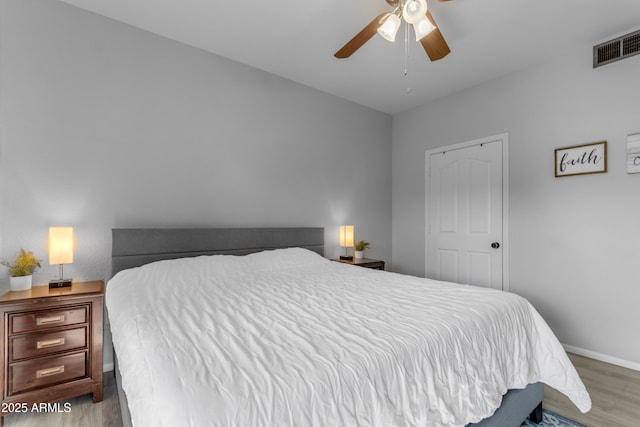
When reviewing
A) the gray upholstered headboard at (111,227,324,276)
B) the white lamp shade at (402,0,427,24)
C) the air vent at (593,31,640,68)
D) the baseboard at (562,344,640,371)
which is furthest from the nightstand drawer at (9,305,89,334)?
the air vent at (593,31,640,68)

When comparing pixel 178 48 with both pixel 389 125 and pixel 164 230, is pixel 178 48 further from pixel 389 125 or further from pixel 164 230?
pixel 389 125

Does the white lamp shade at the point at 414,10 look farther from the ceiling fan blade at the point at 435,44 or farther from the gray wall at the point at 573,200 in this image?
the gray wall at the point at 573,200

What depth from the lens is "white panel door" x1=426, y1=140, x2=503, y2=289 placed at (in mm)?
3312

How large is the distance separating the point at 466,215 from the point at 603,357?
5.59ft

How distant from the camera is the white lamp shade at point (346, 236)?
3.56 m

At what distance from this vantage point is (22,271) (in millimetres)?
1932

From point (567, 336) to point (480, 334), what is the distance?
2143mm

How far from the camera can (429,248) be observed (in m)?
3.95

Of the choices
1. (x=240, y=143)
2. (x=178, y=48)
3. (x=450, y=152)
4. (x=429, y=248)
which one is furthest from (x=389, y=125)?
(x=178, y=48)

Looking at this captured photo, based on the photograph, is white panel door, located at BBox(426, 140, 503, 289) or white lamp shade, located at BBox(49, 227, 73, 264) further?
white panel door, located at BBox(426, 140, 503, 289)

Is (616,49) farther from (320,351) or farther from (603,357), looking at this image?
(320,351)

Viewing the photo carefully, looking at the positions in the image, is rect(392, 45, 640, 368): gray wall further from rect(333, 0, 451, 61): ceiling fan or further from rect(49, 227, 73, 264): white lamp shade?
rect(49, 227, 73, 264): white lamp shade

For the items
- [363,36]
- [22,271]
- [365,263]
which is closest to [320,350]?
[363,36]

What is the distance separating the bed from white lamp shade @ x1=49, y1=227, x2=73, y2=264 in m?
0.31
